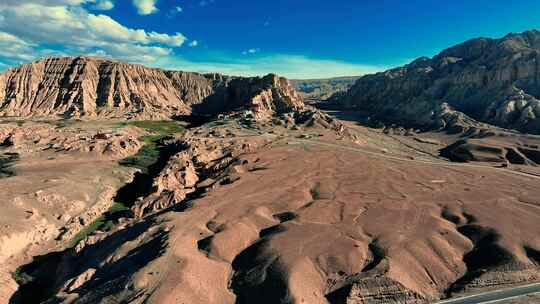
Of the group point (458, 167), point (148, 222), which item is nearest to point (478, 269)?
point (148, 222)

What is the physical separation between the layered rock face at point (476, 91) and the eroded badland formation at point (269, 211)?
4.36 feet

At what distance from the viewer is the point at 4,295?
36.5m

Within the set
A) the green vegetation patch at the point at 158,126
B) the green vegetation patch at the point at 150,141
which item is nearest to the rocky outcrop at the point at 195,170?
the green vegetation patch at the point at 150,141

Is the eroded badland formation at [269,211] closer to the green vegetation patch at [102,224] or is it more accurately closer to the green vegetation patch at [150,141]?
the green vegetation patch at [102,224]

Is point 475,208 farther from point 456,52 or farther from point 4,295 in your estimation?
point 456,52

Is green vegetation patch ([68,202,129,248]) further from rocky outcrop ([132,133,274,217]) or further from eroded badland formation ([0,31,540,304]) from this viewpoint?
rocky outcrop ([132,133,274,217])

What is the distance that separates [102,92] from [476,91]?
13554 centimetres

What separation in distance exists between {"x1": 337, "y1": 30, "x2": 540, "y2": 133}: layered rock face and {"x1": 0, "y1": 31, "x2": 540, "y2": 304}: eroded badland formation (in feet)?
4.36

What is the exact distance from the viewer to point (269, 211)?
47.0 meters

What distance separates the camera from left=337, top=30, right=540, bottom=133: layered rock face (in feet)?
385

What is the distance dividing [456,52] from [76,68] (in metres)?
175

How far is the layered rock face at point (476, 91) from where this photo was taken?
117 metres

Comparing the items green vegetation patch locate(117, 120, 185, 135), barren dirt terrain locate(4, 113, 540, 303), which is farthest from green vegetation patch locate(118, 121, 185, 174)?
barren dirt terrain locate(4, 113, 540, 303)

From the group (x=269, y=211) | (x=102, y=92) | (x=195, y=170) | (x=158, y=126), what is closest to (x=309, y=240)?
(x=269, y=211)
